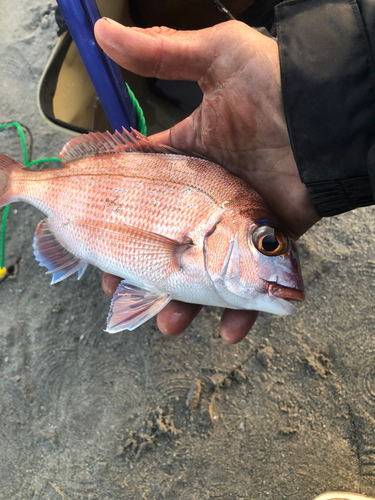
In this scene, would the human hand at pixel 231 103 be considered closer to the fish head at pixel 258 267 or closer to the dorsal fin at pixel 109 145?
the dorsal fin at pixel 109 145

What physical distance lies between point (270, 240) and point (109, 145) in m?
1.00

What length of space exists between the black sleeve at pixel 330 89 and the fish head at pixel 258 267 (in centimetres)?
36

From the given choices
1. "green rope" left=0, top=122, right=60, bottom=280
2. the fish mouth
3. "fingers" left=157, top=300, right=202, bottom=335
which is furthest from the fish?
"green rope" left=0, top=122, right=60, bottom=280

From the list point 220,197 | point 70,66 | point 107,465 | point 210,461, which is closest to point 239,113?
point 220,197

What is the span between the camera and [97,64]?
2059mm

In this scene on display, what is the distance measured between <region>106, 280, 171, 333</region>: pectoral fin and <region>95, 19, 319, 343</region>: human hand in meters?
0.22

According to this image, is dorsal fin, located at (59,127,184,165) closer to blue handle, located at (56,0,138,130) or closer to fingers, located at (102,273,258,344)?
blue handle, located at (56,0,138,130)

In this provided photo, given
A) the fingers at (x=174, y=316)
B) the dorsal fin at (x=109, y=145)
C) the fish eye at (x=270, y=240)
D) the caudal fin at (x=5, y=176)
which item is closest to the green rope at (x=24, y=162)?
the caudal fin at (x=5, y=176)

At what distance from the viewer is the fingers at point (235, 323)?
1.86 m

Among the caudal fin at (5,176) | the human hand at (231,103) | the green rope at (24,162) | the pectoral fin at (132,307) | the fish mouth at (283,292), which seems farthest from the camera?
the green rope at (24,162)

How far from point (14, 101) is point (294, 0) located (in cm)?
231

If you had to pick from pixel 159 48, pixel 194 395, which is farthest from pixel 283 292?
pixel 159 48

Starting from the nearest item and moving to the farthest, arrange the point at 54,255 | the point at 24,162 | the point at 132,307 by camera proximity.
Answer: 1. the point at 132,307
2. the point at 54,255
3. the point at 24,162

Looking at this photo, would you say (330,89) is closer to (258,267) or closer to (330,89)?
(330,89)
